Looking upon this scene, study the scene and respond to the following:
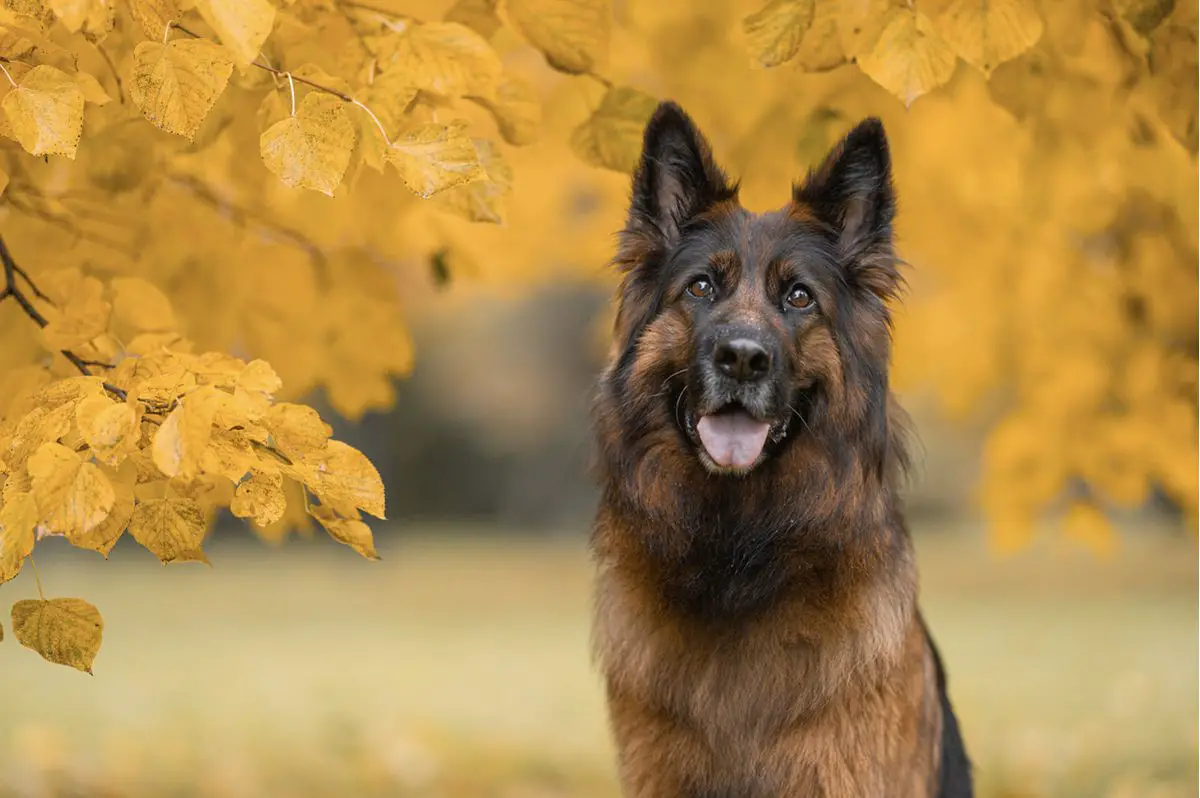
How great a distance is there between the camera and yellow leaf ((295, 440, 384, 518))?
9.63 feet

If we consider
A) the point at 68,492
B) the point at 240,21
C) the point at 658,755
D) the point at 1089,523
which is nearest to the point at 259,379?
the point at 68,492

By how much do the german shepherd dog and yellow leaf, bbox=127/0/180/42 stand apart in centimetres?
137

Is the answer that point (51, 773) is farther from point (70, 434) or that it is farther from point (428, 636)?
point (428, 636)

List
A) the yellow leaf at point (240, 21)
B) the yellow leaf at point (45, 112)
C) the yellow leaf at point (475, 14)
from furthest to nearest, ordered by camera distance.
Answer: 1. the yellow leaf at point (475, 14)
2. the yellow leaf at point (45, 112)
3. the yellow leaf at point (240, 21)

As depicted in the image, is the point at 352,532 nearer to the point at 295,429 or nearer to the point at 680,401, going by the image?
the point at 295,429

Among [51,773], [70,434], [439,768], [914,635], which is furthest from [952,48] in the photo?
[51,773]

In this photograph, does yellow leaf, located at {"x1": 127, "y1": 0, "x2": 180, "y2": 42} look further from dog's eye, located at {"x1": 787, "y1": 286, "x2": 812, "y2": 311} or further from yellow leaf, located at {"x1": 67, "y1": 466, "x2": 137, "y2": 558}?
dog's eye, located at {"x1": 787, "y1": 286, "x2": 812, "y2": 311}

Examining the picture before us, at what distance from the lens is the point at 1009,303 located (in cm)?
705

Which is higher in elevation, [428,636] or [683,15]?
[683,15]

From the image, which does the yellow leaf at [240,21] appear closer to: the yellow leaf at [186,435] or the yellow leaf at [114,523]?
the yellow leaf at [186,435]

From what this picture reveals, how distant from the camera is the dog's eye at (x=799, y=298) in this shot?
3641 mm

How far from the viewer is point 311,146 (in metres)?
2.82

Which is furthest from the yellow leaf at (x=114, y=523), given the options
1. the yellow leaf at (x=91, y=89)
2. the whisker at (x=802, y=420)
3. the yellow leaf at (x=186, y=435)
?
the whisker at (x=802, y=420)

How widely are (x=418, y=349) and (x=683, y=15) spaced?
1249 cm
